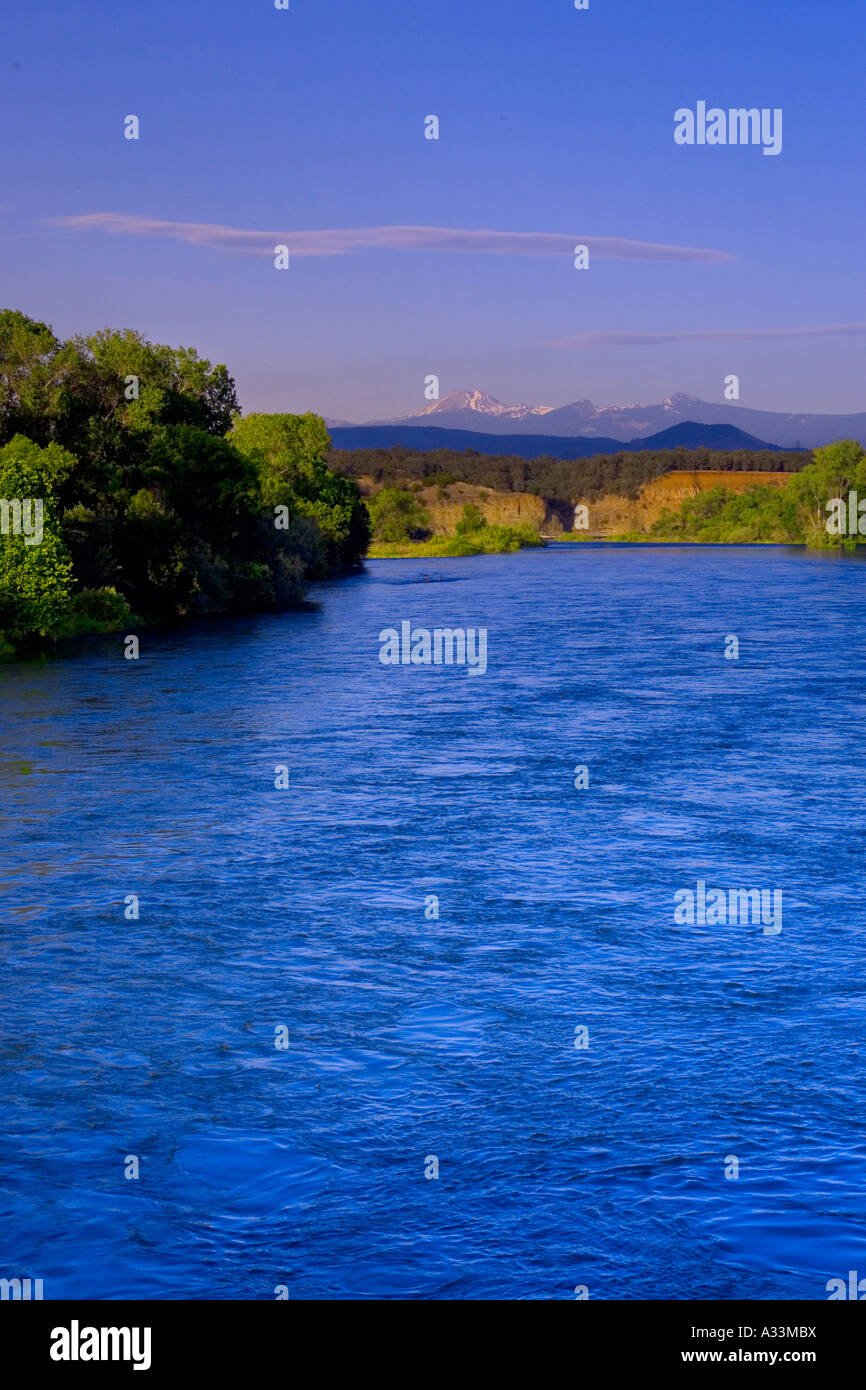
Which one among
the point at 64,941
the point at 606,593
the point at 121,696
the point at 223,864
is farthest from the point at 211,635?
the point at 64,941

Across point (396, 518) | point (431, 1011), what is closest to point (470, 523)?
point (396, 518)

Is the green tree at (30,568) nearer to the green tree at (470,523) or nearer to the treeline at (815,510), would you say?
the treeline at (815,510)

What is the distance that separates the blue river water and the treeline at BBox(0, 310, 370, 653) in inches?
601

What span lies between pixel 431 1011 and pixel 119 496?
4281 centimetres

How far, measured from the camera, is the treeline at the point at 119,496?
43062 mm

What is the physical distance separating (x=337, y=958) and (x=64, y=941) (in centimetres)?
285

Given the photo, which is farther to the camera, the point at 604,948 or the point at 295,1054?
the point at 604,948

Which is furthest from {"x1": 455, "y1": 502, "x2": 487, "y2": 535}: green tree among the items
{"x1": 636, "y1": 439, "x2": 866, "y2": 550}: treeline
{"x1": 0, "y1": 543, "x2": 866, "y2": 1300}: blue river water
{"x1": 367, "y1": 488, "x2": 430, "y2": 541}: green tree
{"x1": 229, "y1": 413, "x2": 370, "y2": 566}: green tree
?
{"x1": 0, "y1": 543, "x2": 866, "y2": 1300}: blue river water

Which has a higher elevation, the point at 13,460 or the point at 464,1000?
the point at 13,460

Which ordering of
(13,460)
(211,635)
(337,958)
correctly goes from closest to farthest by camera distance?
(337,958) → (13,460) → (211,635)

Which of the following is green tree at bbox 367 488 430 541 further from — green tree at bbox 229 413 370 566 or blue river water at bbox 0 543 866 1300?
blue river water at bbox 0 543 866 1300

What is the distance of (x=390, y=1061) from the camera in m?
11.7

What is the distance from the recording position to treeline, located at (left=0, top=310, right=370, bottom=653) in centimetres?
4306

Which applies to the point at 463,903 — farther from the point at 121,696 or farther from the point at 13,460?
the point at 13,460
